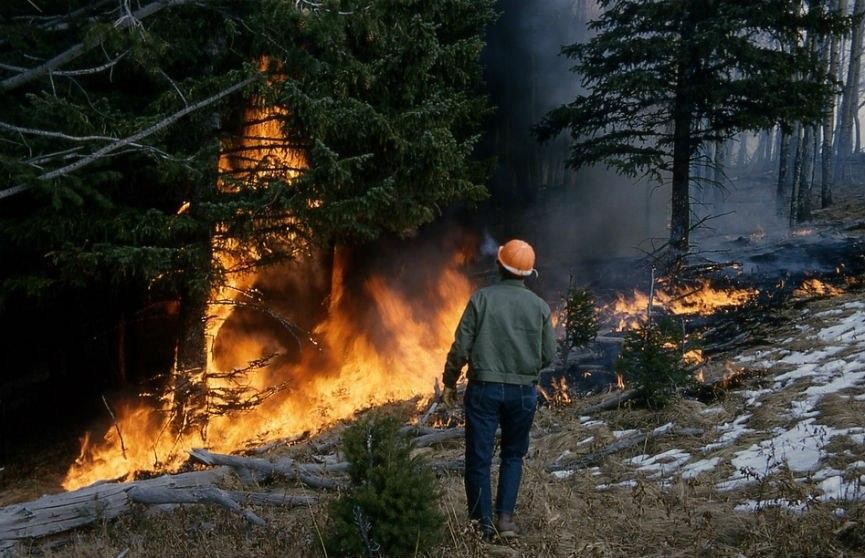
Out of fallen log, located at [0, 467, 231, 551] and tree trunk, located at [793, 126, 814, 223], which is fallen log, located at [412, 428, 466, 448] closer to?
fallen log, located at [0, 467, 231, 551]

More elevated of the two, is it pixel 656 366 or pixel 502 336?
pixel 502 336

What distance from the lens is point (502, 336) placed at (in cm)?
450

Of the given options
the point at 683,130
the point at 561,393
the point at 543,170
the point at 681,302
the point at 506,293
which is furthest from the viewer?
the point at 543,170

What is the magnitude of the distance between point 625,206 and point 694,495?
18412mm

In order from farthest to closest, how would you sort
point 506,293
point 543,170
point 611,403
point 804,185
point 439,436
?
point 543,170 < point 804,185 < point 611,403 < point 439,436 < point 506,293

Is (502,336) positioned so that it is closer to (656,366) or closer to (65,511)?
(656,366)

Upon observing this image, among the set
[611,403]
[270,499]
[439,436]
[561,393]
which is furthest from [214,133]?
[611,403]

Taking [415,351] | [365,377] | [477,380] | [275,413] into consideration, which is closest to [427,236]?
[415,351]

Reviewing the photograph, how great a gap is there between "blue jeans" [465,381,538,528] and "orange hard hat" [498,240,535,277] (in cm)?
88

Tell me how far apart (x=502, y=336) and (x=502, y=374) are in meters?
0.28

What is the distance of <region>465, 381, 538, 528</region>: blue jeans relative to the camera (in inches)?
175

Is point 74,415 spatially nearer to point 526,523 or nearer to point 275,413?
point 275,413

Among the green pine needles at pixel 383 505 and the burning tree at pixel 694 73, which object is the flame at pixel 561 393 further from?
the green pine needles at pixel 383 505

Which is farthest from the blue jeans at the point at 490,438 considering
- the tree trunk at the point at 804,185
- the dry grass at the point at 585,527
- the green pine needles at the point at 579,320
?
the tree trunk at the point at 804,185
